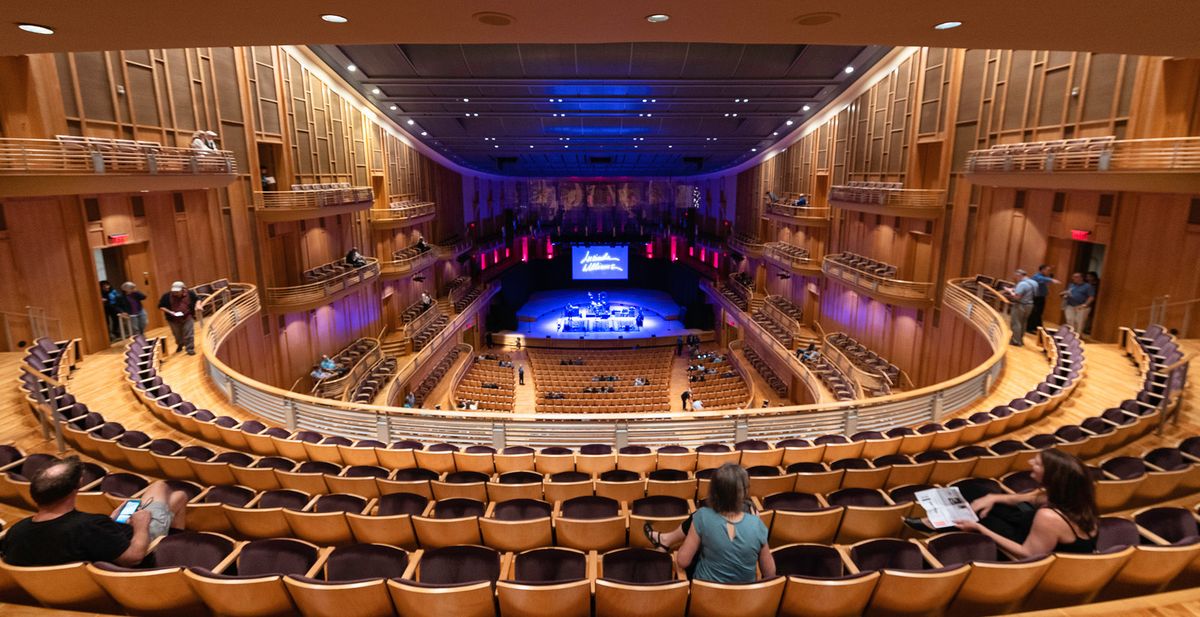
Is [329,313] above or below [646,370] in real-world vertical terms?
above

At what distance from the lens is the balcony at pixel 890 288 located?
57.5ft

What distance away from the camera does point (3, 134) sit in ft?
34.1

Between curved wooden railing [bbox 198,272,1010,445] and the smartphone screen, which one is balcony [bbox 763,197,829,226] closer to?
curved wooden railing [bbox 198,272,1010,445]

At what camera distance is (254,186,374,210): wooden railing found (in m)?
16.3

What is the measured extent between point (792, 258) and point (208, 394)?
22.1m

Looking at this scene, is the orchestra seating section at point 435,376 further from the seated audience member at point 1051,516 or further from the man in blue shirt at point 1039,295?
the seated audience member at point 1051,516

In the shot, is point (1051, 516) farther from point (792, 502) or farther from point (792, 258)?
point (792, 258)

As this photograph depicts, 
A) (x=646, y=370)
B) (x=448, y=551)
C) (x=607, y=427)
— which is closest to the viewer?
(x=448, y=551)

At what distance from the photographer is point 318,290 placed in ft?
58.7

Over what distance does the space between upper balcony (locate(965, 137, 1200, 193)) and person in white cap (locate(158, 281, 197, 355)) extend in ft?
59.1

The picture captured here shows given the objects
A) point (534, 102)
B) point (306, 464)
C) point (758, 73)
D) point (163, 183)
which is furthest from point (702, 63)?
point (306, 464)

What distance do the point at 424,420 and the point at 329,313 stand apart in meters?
14.0

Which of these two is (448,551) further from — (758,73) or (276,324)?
(758,73)

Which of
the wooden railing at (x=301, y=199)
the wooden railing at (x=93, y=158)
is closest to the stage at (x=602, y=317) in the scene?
the wooden railing at (x=301, y=199)
